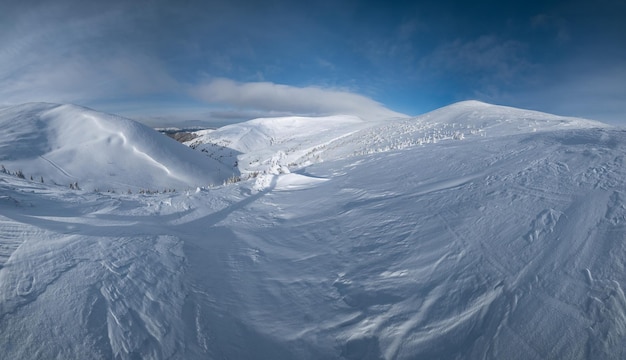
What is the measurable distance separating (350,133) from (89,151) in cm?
1599

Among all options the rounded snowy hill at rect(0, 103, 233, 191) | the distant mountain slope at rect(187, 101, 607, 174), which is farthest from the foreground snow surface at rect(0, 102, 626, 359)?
the distant mountain slope at rect(187, 101, 607, 174)

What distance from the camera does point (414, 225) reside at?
323cm

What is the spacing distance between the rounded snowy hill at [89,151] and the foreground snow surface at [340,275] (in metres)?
4.72

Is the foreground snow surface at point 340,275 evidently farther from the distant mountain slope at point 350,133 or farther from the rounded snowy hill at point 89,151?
the distant mountain slope at point 350,133

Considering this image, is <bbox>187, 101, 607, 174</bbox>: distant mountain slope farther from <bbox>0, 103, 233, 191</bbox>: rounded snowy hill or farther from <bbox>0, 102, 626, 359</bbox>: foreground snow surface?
<bbox>0, 102, 626, 359</bbox>: foreground snow surface

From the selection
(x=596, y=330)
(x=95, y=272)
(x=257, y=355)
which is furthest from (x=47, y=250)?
(x=596, y=330)

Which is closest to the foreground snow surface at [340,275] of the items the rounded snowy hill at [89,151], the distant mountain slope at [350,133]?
the rounded snowy hill at [89,151]

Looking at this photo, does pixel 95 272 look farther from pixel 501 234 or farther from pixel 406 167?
pixel 406 167

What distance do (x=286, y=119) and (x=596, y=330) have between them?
4034 centimetres

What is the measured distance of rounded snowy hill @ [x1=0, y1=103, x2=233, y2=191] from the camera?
782 cm

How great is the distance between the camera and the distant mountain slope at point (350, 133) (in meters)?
9.14

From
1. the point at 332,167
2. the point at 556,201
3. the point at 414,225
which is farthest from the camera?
the point at 332,167

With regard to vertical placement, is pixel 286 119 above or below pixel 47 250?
above

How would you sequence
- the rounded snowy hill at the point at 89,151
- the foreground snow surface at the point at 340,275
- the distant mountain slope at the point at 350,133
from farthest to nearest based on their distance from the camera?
the distant mountain slope at the point at 350,133
the rounded snowy hill at the point at 89,151
the foreground snow surface at the point at 340,275
